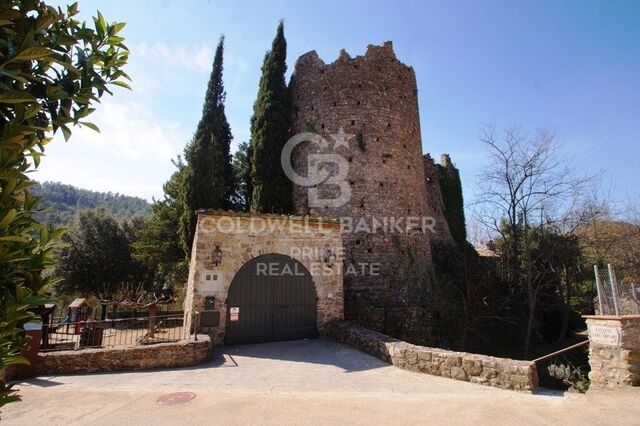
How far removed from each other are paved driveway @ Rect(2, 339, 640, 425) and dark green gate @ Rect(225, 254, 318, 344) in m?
2.52

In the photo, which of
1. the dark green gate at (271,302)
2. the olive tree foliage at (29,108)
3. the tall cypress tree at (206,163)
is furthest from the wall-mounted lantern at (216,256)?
the olive tree foliage at (29,108)

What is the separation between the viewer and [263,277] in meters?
10.4

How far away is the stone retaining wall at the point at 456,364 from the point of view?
5801 millimetres

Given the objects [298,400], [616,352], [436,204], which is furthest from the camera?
[436,204]

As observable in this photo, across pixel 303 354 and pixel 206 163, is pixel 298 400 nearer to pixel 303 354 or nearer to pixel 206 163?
pixel 303 354

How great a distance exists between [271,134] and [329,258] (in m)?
7.85

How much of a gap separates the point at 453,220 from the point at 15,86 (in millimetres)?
22436

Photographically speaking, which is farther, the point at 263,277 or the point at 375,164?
the point at 375,164

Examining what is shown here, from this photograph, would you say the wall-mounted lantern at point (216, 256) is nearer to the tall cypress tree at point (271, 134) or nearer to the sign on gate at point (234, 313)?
the sign on gate at point (234, 313)

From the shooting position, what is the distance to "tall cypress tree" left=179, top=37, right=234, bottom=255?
16516 millimetres

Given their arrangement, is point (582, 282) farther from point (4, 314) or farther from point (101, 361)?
point (4, 314)

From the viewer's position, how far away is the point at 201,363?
802 cm

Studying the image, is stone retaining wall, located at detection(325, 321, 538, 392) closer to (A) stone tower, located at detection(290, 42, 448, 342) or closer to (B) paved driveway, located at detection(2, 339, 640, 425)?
(B) paved driveway, located at detection(2, 339, 640, 425)

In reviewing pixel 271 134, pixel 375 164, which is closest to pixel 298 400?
pixel 375 164
